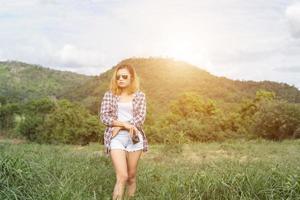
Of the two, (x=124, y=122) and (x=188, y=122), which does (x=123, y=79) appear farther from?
(x=188, y=122)

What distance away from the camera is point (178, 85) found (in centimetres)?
6962

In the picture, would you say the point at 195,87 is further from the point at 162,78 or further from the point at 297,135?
the point at 297,135

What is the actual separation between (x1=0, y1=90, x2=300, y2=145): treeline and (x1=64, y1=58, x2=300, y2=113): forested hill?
56.4 feet

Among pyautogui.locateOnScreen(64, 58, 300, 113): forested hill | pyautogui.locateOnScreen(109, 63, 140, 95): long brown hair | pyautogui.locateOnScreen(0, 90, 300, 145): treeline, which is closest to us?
pyautogui.locateOnScreen(109, 63, 140, 95): long brown hair

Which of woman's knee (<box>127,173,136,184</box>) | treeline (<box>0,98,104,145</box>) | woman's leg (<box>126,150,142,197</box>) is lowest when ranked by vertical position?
treeline (<box>0,98,104,145</box>)

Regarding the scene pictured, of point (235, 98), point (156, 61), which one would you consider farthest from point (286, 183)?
point (156, 61)

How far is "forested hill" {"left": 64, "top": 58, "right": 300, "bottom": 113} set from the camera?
2391 inches

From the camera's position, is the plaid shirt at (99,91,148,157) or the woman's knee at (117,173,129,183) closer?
the woman's knee at (117,173,129,183)

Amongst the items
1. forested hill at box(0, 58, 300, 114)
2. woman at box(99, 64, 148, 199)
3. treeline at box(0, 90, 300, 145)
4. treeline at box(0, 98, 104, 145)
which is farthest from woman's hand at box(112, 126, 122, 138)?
forested hill at box(0, 58, 300, 114)

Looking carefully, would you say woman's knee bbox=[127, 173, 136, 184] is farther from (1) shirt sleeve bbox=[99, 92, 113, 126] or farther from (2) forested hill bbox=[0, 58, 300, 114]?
(2) forested hill bbox=[0, 58, 300, 114]

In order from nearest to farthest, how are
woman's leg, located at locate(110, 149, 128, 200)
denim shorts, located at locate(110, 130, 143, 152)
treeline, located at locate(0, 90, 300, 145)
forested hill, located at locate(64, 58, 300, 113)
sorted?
woman's leg, located at locate(110, 149, 128, 200)
denim shorts, located at locate(110, 130, 143, 152)
treeline, located at locate(0, 90, 300, 145)
forested hill, located at locate(64, 58, 300, 113)

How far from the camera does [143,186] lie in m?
7.11

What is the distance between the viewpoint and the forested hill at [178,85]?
6073 centimetres

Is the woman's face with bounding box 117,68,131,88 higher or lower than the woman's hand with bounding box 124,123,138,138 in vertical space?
higher
